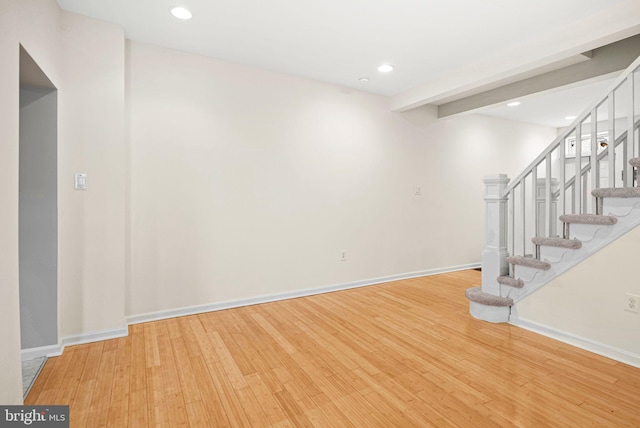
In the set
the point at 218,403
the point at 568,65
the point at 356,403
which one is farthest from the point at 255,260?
the point at 568,65

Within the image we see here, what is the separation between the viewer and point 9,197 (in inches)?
60.4

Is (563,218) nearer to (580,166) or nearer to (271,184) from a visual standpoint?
(580,166)

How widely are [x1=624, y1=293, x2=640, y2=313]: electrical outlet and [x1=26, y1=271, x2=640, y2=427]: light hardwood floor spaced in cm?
41

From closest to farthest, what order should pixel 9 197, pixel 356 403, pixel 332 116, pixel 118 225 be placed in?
pixel 9 197 < pixel 356 403 < pixel 118 225 < pixel 332 116

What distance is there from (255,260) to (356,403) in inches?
83.2

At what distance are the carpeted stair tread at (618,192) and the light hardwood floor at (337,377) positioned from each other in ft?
3.95

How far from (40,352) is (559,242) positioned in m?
4.16

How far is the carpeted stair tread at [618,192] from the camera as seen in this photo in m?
2.29

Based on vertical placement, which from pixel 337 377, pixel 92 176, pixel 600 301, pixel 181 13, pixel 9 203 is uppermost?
pixel 181 13

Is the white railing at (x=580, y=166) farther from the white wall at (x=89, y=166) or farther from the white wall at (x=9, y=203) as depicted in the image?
the white wall at (x=89, y=166)

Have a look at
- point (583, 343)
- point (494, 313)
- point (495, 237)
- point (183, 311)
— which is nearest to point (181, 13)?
point (183, 311)

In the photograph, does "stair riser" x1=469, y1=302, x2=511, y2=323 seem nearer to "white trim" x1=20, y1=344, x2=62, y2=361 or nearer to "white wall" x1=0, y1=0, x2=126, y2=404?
"white wall" x1=0, y1=0, x2=126, y2=404

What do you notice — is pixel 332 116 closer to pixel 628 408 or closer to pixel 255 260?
pixel 255 260

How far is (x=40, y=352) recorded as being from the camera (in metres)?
2.40
